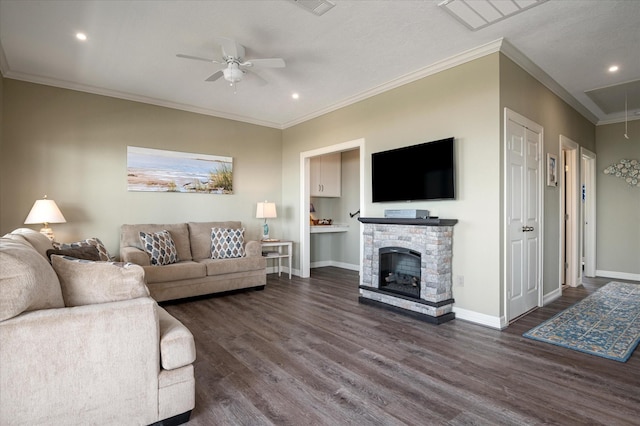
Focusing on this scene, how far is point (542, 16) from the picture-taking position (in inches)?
111

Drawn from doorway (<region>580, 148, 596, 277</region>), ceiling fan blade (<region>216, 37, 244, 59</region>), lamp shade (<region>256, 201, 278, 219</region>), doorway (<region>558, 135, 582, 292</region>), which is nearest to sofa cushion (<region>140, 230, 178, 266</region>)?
lamp shade (<region>256, 201, 278, 219</region>)

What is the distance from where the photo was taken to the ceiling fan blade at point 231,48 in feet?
Result: 9.68

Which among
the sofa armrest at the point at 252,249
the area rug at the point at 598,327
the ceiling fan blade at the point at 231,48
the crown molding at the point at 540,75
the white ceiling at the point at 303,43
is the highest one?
the white ceiling at the point at 303,43

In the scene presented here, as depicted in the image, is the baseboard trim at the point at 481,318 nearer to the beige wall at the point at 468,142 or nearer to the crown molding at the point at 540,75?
the beige wall at the point at 468,142

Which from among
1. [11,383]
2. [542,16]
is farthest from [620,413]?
[11,383]

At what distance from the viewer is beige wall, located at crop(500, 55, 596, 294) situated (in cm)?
348

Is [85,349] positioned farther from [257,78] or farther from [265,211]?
[265,211]

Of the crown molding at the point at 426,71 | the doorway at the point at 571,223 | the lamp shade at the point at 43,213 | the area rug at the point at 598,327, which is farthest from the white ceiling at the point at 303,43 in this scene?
the area rug at the point at 598,327

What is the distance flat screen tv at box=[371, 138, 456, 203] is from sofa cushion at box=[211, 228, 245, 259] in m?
2.18

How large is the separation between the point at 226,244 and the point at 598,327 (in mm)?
4648

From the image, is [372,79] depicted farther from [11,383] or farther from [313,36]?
[11,383]

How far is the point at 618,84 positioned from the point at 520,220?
8.36 ft

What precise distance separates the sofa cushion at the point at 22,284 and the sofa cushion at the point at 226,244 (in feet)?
11.0

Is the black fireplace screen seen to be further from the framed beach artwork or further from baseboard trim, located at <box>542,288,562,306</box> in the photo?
the framed beach artwork
